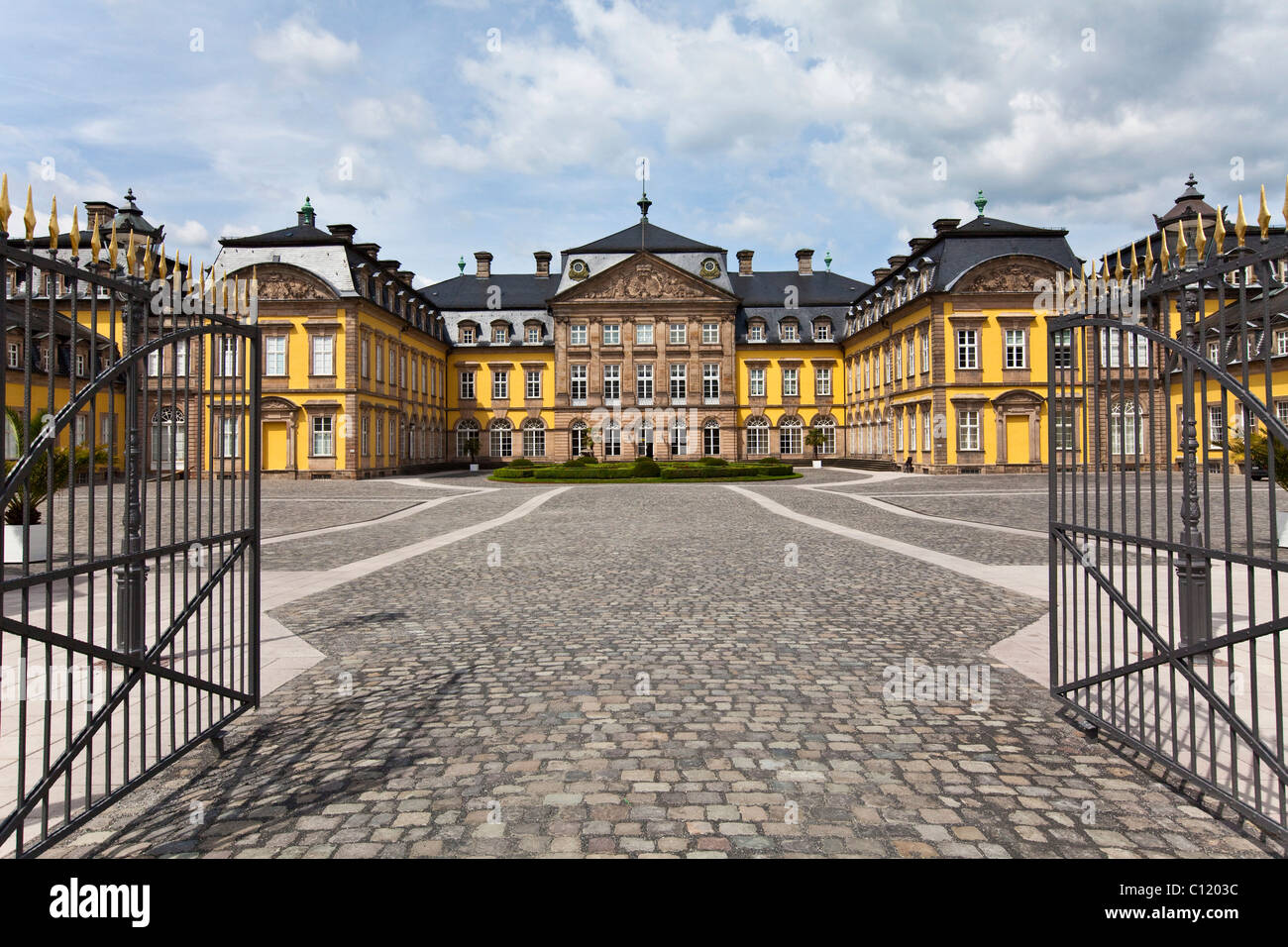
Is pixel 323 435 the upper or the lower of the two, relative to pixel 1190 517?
upper

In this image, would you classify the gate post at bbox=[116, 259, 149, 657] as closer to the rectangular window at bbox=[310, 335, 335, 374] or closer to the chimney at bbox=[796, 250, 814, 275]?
the rectangular window at bbox=[310, 335, 335, 374]

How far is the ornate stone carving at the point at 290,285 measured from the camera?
129 ft

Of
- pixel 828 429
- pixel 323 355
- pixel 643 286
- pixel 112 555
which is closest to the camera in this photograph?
pixel 112 555

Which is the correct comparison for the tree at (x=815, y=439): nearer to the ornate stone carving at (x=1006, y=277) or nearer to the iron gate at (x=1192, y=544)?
the ornate stone carving at (x=1006, y=277)

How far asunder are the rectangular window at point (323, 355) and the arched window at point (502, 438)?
1656 cm

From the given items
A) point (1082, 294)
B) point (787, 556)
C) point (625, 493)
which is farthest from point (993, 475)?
point (1082, 294)

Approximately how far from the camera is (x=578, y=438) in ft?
177

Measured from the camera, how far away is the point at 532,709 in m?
5.32

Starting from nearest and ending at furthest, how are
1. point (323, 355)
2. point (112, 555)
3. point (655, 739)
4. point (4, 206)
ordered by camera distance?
point (4, 206)
point (112, 555)
point (655, 739)
point (323, 355)

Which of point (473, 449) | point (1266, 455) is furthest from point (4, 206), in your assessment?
point (473, 449)

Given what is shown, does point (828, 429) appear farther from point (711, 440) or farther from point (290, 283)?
point (290, 283)

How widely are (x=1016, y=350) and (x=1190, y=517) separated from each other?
3729 centimetres

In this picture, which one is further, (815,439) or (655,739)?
(815,439)

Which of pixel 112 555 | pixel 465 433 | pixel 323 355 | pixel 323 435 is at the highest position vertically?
pixel 323 355
